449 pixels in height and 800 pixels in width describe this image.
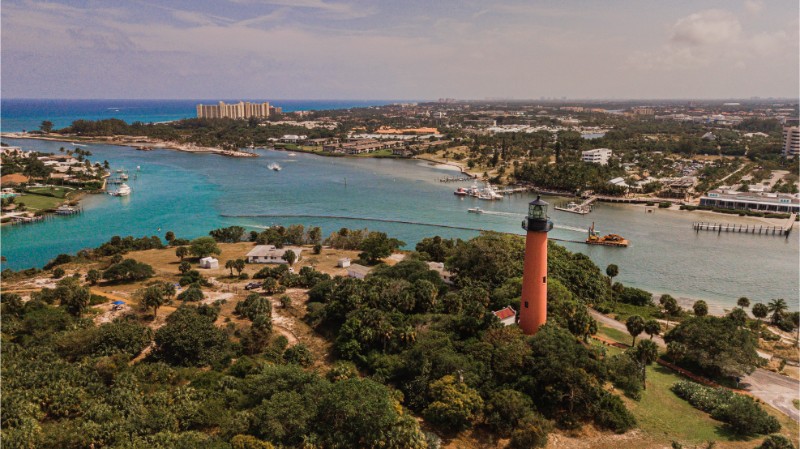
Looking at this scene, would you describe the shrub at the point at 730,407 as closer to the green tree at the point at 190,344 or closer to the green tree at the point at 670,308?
the green tree at the point at 670,308

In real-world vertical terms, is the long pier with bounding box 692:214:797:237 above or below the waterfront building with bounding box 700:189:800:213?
below

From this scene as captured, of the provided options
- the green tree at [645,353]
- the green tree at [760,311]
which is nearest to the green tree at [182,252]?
the green tree at [645,353]

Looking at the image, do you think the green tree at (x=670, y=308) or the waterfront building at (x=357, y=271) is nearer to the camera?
the green tree at (x=670, y=308)

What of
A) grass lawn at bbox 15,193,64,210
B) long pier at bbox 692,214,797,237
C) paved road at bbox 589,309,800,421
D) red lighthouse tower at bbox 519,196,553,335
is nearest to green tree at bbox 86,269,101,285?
red lighthouse tower at bbox 519,196,553,335

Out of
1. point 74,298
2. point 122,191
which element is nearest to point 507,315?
point 74,298

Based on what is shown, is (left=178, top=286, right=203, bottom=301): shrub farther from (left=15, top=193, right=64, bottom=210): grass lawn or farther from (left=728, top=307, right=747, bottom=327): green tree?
(left=15, top=193, right=64, bottom=210): grass lawn

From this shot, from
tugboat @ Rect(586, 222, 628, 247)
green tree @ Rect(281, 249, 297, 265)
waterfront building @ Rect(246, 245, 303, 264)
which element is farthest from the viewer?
tugboat @ Rect(586, 222, 628, 247)

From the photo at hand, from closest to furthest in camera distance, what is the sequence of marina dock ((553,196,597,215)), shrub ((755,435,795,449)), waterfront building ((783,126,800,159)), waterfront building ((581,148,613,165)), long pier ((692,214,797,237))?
1. shrub ((755,435,795,449))
2. long pier ((692,214,797,237))
3. marina dock ((553,196,597,215))
4. waterfront building ((581,148,613,165))
5. waterfront building ((783,126,800,159))

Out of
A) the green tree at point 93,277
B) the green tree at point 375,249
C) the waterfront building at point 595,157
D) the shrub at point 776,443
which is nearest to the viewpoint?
the shrub at point 776,443
